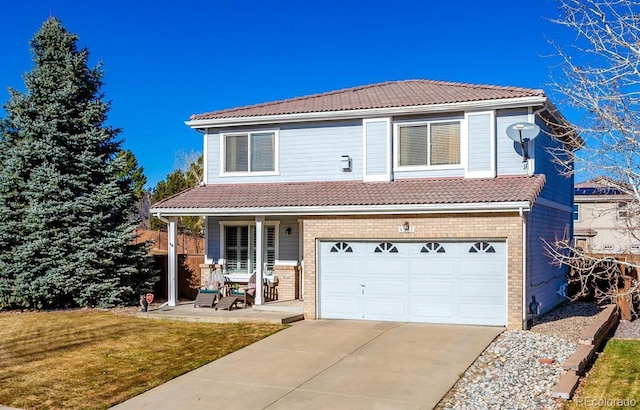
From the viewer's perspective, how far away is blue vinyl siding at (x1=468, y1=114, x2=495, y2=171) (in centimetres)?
1529

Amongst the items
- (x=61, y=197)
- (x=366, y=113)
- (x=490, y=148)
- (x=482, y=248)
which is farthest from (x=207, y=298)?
(x=490, y=148)

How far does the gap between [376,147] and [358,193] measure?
1.62m

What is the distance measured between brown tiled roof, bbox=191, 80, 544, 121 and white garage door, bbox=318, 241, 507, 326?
13.3 feet

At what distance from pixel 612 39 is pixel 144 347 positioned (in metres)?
10.3

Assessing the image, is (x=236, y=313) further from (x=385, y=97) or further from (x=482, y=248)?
(x=385, y=97)

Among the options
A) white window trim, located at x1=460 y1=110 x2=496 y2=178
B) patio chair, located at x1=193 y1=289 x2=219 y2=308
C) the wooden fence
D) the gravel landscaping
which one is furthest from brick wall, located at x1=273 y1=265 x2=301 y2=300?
the gravel landscaping

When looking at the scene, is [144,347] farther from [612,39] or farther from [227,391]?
[612,39]

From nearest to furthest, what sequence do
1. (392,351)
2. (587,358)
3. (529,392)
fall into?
(529,392)
(587,358)
(392,351)

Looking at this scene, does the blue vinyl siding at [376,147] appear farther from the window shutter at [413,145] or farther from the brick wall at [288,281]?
the brick wall at [288,281]

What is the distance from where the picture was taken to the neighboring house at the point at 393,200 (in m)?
13.9

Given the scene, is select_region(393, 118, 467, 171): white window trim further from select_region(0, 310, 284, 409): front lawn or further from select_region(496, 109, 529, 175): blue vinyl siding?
select_region(0, 310, 284, 409): front lawn

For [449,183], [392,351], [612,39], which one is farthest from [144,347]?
[612,39]

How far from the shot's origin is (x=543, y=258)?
53.3 ft

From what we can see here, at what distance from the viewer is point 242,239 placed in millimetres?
18641
